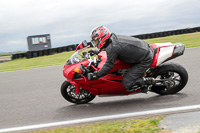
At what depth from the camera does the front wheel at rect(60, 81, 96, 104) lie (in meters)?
5.05

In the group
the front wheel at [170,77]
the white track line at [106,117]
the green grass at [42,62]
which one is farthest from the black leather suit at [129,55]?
the green grass at [42,62]

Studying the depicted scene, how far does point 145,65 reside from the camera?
4.55m

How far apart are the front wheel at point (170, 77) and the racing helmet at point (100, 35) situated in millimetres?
1241

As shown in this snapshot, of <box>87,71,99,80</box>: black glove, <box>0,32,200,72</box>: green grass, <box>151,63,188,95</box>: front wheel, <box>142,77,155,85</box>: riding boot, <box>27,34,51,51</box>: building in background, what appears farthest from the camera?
<box>27,34,51,51</box>: building in background

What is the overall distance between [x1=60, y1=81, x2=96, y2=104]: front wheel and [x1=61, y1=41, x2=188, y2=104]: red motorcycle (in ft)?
0.28

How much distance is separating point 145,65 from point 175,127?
150 cm

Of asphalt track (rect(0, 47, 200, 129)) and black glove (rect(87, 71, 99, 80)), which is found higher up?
black glove (rect(87, 71, 99, 80))

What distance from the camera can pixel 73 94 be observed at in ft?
16.9

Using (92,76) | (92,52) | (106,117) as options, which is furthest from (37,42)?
(106,117)

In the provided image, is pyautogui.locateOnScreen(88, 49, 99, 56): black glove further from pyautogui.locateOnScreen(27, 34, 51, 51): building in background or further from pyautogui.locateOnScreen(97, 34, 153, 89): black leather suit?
pyautogui.locateOnScreen(27, 34, 51, 51): building in background

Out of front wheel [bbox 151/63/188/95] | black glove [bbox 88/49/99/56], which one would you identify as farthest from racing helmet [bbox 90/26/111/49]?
front wheel [bbox 151/63/188/95]

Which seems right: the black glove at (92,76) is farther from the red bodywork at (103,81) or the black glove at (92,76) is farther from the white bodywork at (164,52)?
the white bodywork at (164,52)

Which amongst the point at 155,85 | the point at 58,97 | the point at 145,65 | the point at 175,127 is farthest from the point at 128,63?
the point at 58,97

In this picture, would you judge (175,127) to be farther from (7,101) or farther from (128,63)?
(7,101)
